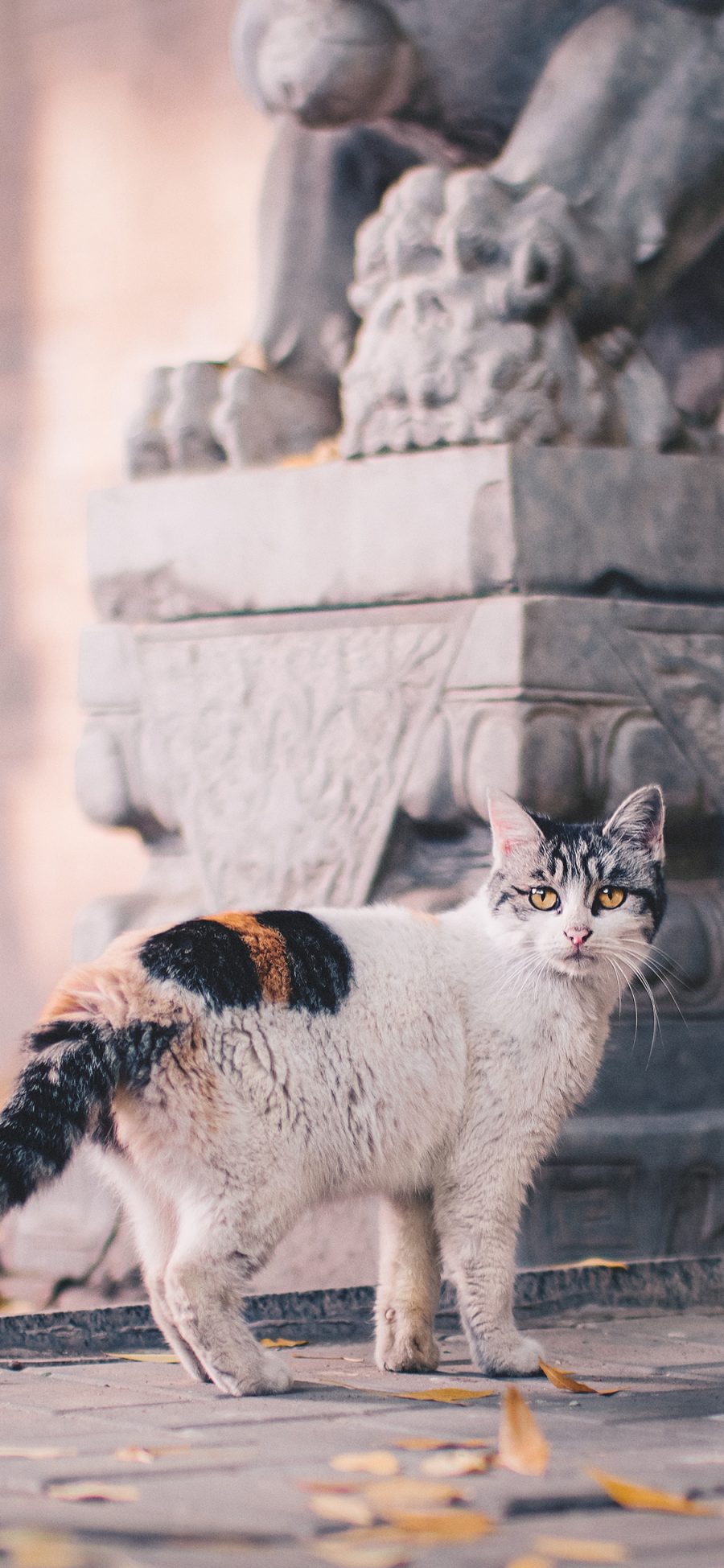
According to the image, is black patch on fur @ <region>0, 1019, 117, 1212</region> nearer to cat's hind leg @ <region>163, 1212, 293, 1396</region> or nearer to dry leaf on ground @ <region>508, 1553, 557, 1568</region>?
cat's hind leg @ <region>163, 1212, 293, 1396</region>

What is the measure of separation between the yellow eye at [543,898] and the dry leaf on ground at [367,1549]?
1232 millimetres

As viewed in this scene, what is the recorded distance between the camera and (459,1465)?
2.27 metres

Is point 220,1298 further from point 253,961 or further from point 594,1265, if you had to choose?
point 594,1265

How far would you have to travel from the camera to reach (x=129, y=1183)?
2977mm

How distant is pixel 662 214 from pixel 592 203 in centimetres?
15

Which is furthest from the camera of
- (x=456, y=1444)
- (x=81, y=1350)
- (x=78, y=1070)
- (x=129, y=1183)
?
(x=81, y=1350)

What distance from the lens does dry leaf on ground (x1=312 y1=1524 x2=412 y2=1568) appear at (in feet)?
6.23

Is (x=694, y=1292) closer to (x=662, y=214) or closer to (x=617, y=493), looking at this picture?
(x=617, y=493)

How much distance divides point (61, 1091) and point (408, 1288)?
2.43 feet

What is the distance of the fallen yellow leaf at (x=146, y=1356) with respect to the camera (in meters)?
3.22

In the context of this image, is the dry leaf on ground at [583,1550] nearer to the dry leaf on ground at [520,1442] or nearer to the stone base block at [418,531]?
the dry leaf on ground at [520,1442]

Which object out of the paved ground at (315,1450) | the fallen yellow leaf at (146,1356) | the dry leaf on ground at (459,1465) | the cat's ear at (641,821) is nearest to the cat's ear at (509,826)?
the cat's ear at (641,821)

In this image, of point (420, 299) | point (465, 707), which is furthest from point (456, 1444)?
point (420, 299)

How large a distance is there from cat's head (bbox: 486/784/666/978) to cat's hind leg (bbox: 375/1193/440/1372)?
44cm
